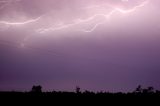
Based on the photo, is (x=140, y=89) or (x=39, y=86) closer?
(x=39, y=86)
